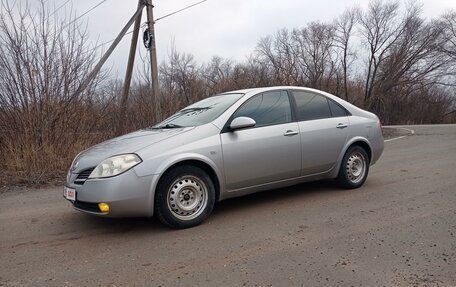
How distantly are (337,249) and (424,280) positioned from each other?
0.81 metres

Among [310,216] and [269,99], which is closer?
[310,216]

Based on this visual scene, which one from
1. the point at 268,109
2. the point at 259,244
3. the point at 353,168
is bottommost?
the point at 259,244

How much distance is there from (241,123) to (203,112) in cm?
71

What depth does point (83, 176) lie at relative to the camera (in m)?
4.34

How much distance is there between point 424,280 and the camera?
122 inches

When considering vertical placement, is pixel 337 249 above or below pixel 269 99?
below

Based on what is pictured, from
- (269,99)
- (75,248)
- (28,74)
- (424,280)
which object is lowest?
(424,280)

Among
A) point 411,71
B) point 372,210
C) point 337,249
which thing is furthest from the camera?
point 411,71

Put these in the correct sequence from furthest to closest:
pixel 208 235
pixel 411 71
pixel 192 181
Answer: pixel 411 71 → pixel 192 181 → pixel 208 235

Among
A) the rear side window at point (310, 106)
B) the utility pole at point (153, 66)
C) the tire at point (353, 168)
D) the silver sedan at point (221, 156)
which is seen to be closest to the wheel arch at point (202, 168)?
the silver sedan at point (221, 156)

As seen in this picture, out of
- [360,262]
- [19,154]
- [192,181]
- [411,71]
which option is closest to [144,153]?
[192,181]

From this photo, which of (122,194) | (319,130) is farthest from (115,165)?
(319,130)

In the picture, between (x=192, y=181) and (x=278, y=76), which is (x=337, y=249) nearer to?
(x=192, y=181)

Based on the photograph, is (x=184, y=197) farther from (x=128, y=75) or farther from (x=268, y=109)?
(x=128, y=75)
